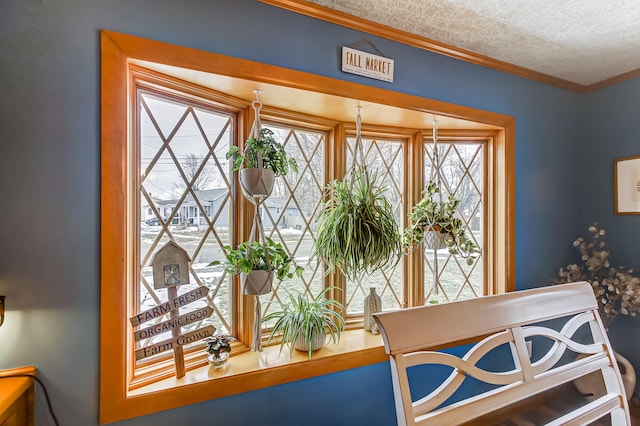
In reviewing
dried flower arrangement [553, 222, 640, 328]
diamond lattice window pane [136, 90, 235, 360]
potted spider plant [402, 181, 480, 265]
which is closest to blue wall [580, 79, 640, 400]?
dried flower arrangement [553, 222, 640, 328]

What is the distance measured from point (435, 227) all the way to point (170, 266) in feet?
4.66

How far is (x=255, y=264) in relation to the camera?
1.29 m

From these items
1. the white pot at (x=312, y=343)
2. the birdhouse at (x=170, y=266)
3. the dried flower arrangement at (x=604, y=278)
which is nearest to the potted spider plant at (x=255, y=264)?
the birdhouse at (x=170, y=266)

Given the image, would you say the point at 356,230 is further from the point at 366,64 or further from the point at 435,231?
the point at 366,64

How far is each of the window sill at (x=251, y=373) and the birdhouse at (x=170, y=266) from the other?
0.39 meters

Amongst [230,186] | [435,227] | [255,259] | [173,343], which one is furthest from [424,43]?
[173,343]

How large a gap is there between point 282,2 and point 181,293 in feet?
4.49

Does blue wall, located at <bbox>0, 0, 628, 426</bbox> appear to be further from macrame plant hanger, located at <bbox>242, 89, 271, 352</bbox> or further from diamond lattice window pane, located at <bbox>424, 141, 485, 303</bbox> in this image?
diamond lattice window pane, located at <bbox>424, 141, 485, 303</bbox>

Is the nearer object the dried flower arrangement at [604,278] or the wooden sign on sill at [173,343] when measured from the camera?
the wooden sign on sill at [173,343]

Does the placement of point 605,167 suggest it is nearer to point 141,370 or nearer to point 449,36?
point 449,36

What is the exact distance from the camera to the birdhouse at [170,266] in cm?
116

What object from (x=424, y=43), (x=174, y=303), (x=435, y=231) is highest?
(x=424, y=43)

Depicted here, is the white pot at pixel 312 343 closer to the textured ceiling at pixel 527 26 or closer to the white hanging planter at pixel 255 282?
the white hanging planter at pixel 255 282

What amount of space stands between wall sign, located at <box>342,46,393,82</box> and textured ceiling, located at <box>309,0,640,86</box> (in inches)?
6.7
